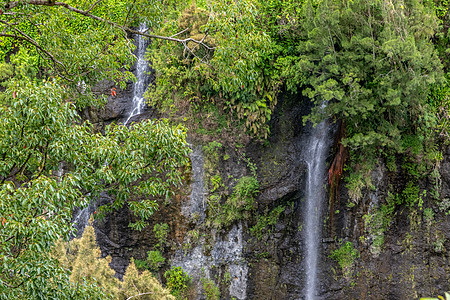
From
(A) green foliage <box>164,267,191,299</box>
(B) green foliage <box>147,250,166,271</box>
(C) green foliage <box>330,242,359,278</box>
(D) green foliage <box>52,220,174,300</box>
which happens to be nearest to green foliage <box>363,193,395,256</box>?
(C) green foliage <box>330,242,359,278</box>

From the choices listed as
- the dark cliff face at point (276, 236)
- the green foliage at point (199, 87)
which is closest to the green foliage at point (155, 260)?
the dark cliff face at point (276, 236)

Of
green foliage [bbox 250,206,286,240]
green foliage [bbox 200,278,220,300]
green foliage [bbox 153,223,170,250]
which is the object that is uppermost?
green foliage [bbox 250,206,286,240]

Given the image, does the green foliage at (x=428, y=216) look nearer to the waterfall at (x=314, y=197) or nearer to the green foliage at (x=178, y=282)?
the waterfall at (x=314, y=197)

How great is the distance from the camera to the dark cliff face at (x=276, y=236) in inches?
476

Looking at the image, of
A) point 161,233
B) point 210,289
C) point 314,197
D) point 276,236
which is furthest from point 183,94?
point 210,289

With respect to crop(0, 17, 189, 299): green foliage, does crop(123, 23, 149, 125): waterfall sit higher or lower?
higher

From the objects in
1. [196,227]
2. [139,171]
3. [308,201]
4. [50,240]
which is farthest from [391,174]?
[50,240]

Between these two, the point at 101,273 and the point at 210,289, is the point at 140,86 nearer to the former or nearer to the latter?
the point at 210,289

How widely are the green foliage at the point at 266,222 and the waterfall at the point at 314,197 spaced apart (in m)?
0.92

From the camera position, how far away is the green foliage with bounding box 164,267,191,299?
12727 millimetres

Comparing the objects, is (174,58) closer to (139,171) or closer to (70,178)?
(139,171)

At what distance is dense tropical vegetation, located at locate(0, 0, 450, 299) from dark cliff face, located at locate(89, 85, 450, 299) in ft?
1.72

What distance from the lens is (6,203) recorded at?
17.4 feet

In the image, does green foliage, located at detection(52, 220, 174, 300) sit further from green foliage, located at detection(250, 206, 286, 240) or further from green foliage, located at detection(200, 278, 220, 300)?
green foliage, located at detection(250, 206, 286, 240)
